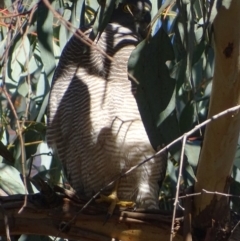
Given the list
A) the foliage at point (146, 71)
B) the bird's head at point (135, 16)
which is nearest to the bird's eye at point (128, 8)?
the bird's head at point (135, 16)

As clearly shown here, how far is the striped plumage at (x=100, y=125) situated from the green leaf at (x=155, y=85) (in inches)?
→ 22.6

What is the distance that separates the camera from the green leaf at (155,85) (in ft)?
5.80

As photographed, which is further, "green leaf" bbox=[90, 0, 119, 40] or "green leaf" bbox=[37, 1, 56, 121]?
"green leaf" bbox=[37, 1, 56, 121]

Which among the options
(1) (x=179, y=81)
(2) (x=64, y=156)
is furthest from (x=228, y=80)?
(2) (x=64, y=156)

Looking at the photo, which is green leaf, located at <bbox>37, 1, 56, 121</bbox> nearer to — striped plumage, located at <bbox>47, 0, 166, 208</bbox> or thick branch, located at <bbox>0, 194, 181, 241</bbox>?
striped plumage, located at <bbox>47, 0, 166, 208</bbox>

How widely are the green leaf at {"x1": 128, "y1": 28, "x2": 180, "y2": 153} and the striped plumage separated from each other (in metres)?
0.57

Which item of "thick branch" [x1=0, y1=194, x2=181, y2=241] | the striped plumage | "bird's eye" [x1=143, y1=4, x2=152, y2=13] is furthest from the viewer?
"bird's eye" [x1=143, y1=4, x2=152, y2=13]

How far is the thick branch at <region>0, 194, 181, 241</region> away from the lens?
199 centimetres

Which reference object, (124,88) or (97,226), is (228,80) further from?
(124,88)

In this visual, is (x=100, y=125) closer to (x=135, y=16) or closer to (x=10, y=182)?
(x=10, y=182)

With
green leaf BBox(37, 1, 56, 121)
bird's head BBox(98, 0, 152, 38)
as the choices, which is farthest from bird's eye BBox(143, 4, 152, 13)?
green leaf BBox(37, 1, 56, 121)

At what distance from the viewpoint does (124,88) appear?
2.46 metres

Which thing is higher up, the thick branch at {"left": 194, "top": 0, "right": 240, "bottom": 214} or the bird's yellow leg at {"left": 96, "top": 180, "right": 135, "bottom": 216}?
the thick branch at {"left": 194, "top": 0, "right": 240, "bottom": 214}

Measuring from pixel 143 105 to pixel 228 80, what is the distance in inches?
10.3
